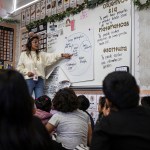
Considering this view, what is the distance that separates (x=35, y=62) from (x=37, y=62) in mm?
30

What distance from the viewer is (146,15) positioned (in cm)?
338

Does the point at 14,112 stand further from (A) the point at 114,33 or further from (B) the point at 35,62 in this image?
(B) the point at 35,62

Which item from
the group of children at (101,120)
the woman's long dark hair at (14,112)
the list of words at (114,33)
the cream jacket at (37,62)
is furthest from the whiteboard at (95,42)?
the woman's long dark hair at (14,112)

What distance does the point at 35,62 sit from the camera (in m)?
4.46

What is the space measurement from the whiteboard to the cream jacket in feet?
0.53

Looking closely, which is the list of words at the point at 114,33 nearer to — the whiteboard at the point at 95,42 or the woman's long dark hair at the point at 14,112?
the whiteboard at the point at 95,42

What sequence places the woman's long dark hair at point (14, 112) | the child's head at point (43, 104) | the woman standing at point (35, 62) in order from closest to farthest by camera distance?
the woman's long dark hair at point (14, 112) → the child's head at point (43, 104) → the woman standing at point (35, 62)

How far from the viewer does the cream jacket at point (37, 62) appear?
175 inches

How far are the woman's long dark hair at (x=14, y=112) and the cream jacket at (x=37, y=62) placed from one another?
3.36 meters

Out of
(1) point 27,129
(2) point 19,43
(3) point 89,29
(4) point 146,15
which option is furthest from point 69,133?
(2) point 19,43

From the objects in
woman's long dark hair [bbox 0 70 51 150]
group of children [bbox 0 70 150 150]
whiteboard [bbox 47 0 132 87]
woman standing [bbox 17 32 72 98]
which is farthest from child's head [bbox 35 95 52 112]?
woman's long dark hair [bbox 0 70 51 150]

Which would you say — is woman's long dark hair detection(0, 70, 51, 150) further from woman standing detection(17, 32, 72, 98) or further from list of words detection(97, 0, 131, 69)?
woman standing detection(17, 32, 72, 98)

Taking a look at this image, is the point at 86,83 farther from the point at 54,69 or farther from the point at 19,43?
the point at 19,43

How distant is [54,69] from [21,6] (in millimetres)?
1637
